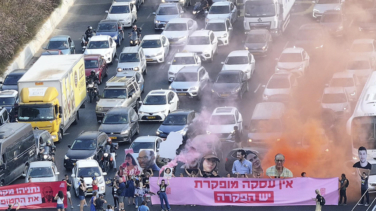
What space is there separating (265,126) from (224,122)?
7.65 ft

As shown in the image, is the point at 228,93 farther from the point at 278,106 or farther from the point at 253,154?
the point at 253,154

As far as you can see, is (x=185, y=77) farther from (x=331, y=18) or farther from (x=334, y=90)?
(x=331, y=18)

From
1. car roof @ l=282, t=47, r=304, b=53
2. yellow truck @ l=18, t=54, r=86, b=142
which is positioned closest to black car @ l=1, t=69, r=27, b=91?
yellow truck @ l=18, t=54, r=86, b=142

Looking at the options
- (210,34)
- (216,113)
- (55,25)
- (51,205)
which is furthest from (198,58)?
(51,205)

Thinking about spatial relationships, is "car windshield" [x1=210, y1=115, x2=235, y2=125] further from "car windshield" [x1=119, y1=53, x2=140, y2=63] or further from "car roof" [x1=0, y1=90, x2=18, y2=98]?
"car roof" [x1=0, y1=90, x2=18, y2=98]

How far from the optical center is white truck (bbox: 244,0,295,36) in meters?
51.4

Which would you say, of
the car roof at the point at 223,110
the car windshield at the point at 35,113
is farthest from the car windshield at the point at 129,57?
the car roof at the point at 223,110

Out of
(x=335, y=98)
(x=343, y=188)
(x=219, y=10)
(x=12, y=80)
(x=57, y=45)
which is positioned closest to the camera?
(x=343, y=188)

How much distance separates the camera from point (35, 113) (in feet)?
131

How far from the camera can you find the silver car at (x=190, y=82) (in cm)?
4438

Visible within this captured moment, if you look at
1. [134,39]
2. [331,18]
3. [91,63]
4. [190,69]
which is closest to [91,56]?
[91,63]

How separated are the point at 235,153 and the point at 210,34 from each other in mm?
17974

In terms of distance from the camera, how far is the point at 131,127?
39.9 meters

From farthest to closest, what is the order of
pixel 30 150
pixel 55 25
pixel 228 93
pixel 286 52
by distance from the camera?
pixel 55 25 < pixel 286 52 < pixel 228 93 < pixel 30 150
